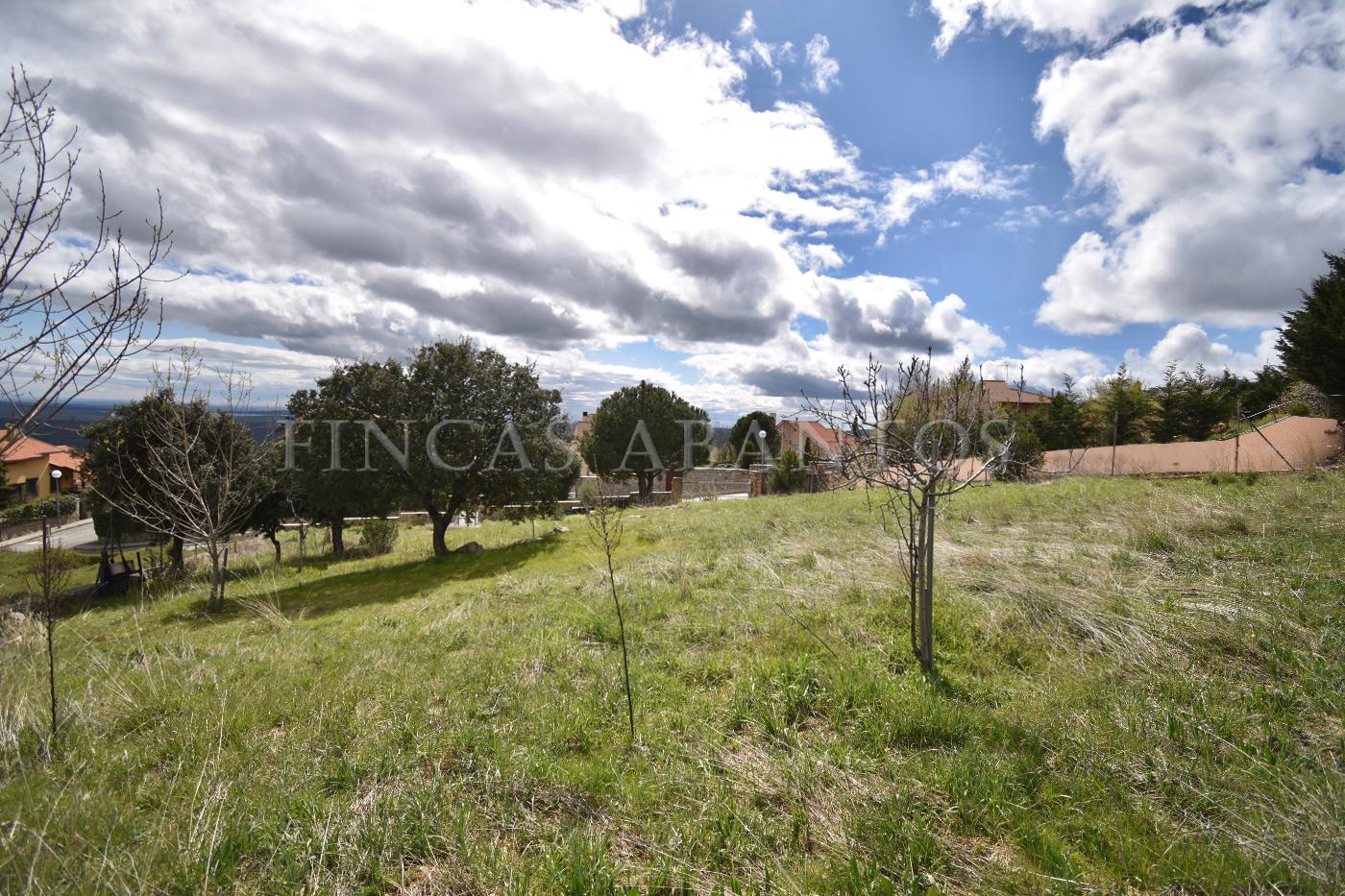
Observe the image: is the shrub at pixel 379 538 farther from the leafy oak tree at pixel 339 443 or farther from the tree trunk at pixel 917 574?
the tree trunk at pixel 917 574

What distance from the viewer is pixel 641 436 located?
33.5 metres

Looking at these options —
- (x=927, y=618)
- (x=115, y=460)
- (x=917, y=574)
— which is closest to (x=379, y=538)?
(x=115, y=460)

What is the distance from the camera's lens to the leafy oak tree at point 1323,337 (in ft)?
48.8

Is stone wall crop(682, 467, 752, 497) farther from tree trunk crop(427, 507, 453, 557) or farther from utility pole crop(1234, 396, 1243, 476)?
utility pole crop(1234, 396, 1243, 476)

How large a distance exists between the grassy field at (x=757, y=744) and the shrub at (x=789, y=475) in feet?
58.1

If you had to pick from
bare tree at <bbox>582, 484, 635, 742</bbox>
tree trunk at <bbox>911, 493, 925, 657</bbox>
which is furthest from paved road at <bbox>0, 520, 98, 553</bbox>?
tree trunk at <bbox>911, 493, 925, 657</bbox>

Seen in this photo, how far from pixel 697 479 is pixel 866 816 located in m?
31.9

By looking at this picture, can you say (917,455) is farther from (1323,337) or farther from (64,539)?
(64,539)

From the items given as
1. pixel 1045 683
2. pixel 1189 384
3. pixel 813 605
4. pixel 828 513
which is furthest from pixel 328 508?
pixel 1189 384

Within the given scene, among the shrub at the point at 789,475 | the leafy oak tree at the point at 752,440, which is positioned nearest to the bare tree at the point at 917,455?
the shrub at the point at 789,475

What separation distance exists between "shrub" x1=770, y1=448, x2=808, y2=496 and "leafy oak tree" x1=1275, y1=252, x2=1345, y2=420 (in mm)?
15509

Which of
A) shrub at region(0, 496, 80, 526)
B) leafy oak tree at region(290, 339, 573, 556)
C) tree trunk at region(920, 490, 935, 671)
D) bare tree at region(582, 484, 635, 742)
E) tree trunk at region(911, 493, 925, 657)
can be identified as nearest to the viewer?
bare tree at region(582, 484, 635, 742)

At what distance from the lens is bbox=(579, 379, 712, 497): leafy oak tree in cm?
3369

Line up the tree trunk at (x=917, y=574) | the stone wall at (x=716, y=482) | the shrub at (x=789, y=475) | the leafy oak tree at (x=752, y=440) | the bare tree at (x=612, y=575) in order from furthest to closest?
the leafy oak tree at (x=752, y=440)
the stone wall at (x=716, y=482)
the shrub at (x=789, y=475)
the tree trunk at (x=917, y=574)
the bare tree at (x=612, y=575)
